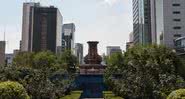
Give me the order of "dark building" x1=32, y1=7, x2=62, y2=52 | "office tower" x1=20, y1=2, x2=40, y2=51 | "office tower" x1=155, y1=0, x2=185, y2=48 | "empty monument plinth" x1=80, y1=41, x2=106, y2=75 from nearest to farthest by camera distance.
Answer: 1. "empty monument plinth" x1=80, y1=41, x2=106, y2=75
2. "office tower" x1=155, y1=0, x2=185, y2=48
3. "dark building" x1=32, y1=7, x2=62, y2=52
4. "office tower" x1=20, y1=2, x2=40, y2=51

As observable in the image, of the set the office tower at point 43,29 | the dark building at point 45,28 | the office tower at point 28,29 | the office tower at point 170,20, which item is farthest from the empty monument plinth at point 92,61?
the office tower at point 28,29

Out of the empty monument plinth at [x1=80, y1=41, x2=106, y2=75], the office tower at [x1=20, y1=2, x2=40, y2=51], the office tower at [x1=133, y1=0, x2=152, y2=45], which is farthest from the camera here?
the office tower at [x1=20, y1=2, x2=40, y2=51]

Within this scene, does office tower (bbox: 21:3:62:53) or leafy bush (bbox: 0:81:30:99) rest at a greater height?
office tower (bbox: 21:3:62:53)

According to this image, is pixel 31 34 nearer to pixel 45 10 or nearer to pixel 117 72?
pixel 45 10

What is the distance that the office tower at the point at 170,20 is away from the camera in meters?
121

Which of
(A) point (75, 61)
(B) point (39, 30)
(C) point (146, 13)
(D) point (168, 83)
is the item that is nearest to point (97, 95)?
(A) point (75, 61)

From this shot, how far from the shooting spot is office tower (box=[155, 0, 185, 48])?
121 m

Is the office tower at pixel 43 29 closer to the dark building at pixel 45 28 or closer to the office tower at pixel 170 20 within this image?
the dark building at pixel 45 28

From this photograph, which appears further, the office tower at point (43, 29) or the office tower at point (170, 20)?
the office tower at point (43, 29)

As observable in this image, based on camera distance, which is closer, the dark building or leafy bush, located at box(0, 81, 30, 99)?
leafy bush, located at box(0, 81, 30, 99)

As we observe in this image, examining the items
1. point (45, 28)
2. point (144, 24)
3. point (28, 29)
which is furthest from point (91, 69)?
point (28, 29)

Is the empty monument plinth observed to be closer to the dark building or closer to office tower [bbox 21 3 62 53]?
office tower [bbox 21 3 62 53]

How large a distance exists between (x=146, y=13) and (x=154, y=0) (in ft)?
50.2

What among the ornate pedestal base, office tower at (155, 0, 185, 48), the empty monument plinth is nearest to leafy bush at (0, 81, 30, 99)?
the ornate pedestal base
